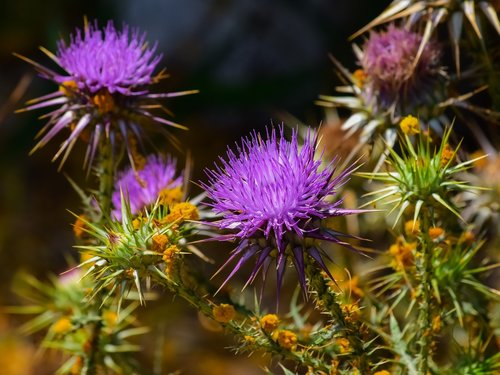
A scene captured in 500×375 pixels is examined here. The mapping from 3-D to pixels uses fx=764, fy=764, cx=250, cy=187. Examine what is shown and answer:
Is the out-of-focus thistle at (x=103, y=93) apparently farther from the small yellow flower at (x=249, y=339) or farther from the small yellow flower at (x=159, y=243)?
the small yellow flower at (x=249, y=339)

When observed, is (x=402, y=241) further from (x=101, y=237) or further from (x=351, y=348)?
(x=101, y=237)

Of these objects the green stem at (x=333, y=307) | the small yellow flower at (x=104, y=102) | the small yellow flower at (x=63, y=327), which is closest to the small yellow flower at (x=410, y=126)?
Answer: the green stem at (x=333, y=307)

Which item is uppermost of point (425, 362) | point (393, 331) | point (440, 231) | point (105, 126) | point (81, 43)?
point (81, 43)

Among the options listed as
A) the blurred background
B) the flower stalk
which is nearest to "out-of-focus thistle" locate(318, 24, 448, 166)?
the flower stalk

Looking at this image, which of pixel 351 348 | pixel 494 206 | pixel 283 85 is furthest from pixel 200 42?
pixel 351 348

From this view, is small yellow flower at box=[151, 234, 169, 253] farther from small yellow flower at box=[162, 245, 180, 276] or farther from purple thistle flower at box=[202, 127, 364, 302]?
purple thistle flower at box=[202, 127, 364, 302]

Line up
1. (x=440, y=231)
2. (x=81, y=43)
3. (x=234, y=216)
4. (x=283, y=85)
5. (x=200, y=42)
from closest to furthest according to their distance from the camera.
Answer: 1. (x=234, y=216)
2. (x=440, y=231)
3. (x=81, y=43)
4. (x=283, y=85)
5. (x=200, y=42)
